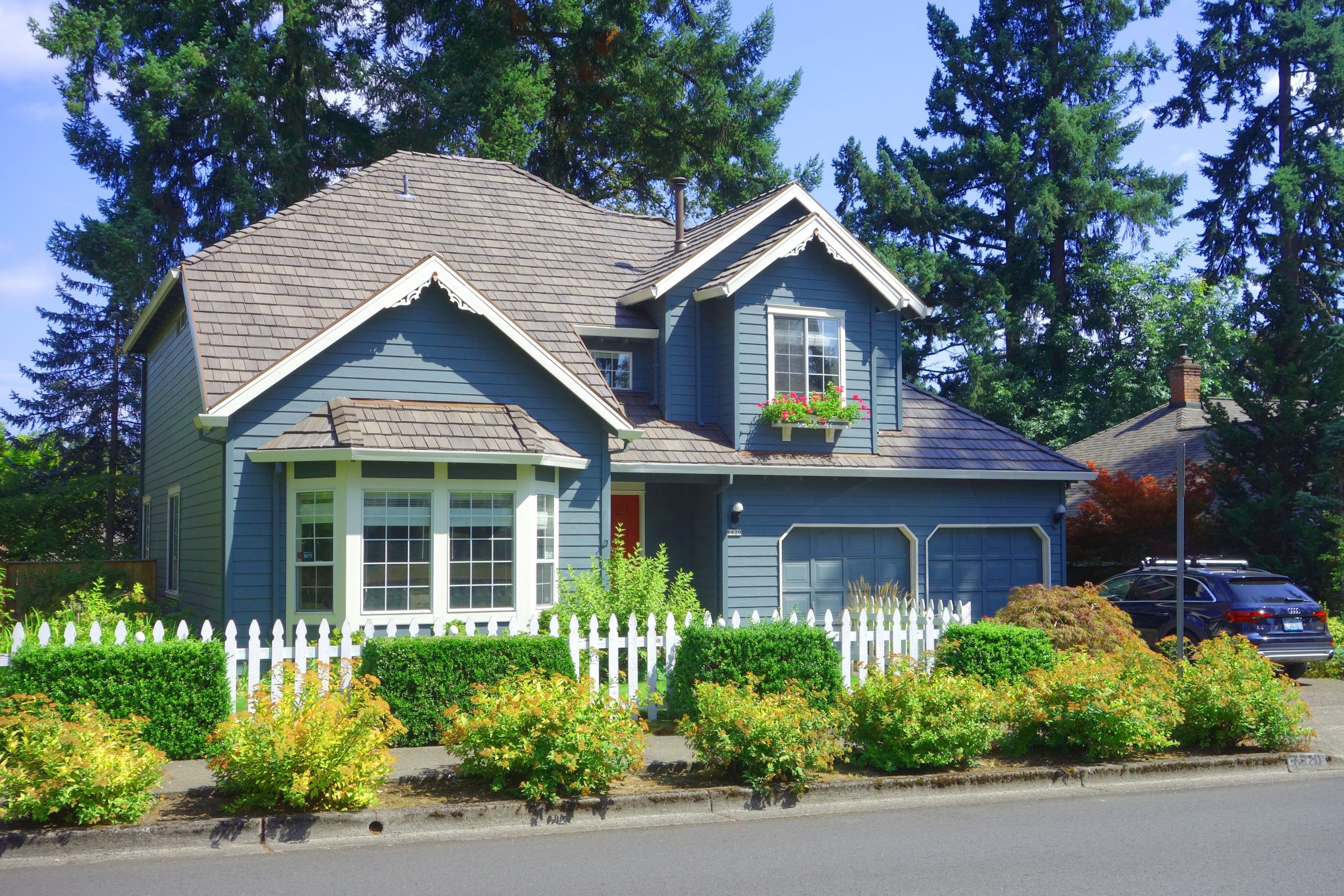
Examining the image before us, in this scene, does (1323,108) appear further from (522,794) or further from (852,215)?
(522,794)

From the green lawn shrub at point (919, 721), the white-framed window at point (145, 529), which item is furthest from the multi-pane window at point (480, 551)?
the white-framed window at point (145, 529)

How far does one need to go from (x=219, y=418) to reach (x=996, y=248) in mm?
30379

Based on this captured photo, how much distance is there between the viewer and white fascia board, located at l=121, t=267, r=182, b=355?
16469 mm

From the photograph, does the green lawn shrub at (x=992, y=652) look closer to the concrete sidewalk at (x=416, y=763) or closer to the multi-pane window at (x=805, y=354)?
the concrete sidewalk at (x=416, y=763)

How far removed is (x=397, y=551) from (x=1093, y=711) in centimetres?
801

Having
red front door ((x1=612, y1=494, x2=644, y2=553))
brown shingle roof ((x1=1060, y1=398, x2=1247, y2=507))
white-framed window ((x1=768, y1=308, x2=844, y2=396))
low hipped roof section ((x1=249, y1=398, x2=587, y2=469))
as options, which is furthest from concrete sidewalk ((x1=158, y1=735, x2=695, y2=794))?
brown shingle roof ((x1=1060, y1=398, x2=1247, y2=507))

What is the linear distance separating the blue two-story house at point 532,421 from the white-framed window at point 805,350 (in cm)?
4

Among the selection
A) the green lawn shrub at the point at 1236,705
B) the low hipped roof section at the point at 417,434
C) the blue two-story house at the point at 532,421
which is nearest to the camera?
the green lawn shrub at the point at 1236,705

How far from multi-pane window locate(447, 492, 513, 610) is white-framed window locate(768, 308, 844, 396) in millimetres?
5579

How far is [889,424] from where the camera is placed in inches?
776

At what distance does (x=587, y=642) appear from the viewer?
1145cm

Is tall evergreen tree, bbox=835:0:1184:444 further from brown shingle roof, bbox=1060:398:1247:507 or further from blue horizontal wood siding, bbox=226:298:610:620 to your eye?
blue horizontal wood siding, bbox=226:298:610:620

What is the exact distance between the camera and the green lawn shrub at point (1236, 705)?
1067 cm

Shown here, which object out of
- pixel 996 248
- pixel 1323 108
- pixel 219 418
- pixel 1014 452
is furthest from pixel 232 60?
pixel 1323 108
